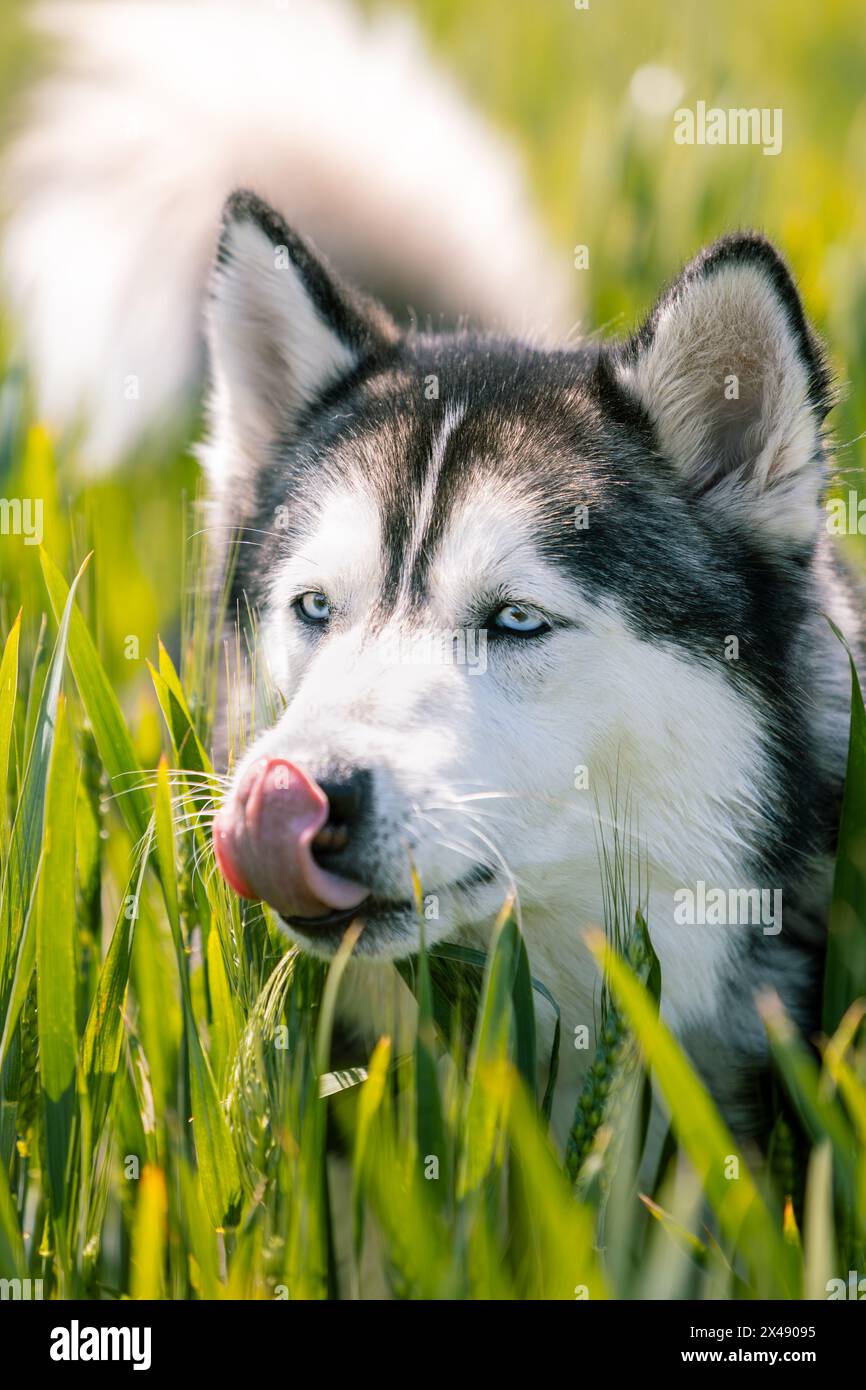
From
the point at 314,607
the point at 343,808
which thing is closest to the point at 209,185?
the point at 314,607

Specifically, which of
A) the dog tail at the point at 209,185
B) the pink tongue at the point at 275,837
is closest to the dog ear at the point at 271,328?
the pink tongue at the point at 275,837

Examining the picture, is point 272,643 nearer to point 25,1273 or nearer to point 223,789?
point 223,789

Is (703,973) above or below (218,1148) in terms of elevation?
above

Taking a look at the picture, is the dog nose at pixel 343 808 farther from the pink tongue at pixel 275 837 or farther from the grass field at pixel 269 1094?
the grass field at pixel 269 1094

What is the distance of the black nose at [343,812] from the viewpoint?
162 centimetres

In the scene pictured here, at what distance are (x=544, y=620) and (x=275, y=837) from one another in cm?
56

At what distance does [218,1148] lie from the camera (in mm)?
1527

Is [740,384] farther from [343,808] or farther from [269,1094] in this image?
[269,1094]

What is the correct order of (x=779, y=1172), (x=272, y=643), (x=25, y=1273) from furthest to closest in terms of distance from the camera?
(x=272, y=643) → (x=779, y=1172) → (x=25, y=1273)

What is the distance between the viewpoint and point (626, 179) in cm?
442

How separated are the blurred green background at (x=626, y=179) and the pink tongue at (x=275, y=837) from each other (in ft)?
2.30

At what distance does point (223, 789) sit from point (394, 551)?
45 cm

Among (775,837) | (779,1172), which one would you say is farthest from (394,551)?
(779,1172)

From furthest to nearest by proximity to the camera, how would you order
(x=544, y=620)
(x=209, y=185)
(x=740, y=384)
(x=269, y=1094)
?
(x=209, y=185) < (x=740, y=384) < (x=544, y=620) < (x=269, y=1094)
